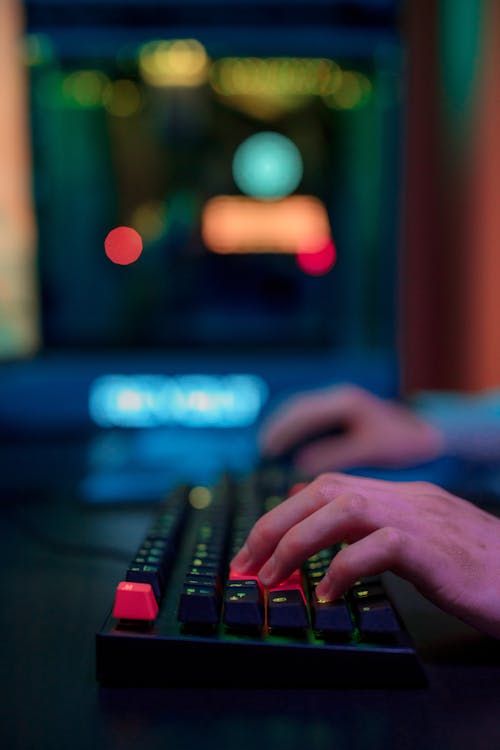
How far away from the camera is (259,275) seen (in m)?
1.42

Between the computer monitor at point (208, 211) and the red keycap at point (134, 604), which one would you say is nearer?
the red keycap at point (134, 604)

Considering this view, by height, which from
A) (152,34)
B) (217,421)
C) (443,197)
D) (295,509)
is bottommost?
A: (217,421)

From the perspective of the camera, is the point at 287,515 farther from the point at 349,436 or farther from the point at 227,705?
the point at 349,436

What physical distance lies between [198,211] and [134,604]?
1.05m

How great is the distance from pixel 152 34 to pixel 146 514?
859mm

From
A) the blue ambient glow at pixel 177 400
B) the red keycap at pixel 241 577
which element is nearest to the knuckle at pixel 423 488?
the red keycap at pixel 241 577

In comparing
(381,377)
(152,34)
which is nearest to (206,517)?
(381,377)

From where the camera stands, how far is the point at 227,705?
43 centimetres

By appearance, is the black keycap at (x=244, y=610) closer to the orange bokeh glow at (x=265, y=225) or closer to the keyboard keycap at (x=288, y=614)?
the keyboard keycap at (x=288, y=614)

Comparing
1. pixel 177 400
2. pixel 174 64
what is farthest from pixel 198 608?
pixel 174 64

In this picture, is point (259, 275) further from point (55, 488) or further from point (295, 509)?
point (295, 509)

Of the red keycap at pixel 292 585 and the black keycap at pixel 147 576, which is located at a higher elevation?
the black keycap at pixel 147 576

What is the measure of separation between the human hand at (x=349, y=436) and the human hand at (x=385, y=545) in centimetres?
46

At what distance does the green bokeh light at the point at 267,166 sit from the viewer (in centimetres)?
141
